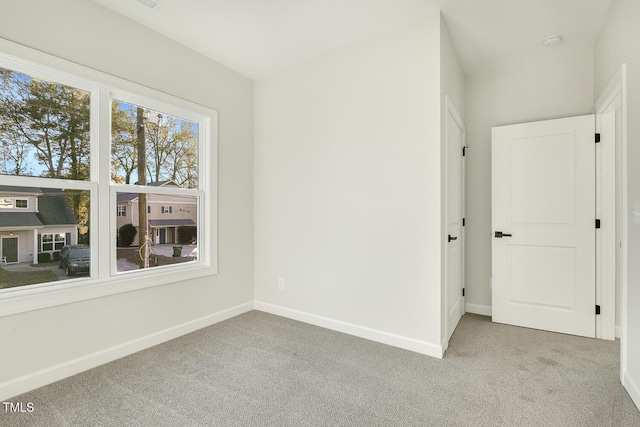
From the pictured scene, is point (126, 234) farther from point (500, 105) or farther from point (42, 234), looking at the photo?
point (500, 105)

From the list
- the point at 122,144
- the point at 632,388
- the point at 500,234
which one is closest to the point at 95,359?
the point at 122,144

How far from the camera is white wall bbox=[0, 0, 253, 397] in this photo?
1.98m

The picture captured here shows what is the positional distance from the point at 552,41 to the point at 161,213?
3.99m

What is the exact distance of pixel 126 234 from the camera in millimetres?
2584

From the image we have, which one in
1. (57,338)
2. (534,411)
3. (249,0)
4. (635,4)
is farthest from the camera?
(249,0)

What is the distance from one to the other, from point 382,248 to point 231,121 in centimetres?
215

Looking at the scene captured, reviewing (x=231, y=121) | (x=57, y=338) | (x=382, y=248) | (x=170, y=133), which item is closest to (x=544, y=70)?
(x=382, y=248)

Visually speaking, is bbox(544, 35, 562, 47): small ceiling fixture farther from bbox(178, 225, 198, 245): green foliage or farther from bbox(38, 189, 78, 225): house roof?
bbox(38, 189, 78, 225): house roof

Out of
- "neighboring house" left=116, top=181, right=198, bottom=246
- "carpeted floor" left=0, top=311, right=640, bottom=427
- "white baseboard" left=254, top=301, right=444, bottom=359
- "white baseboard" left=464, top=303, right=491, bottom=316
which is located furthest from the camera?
"white baseboard" left=464, top=303, right=491, bottom=316

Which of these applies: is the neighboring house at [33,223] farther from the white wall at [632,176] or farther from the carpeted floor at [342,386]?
the white wall at [632,176]

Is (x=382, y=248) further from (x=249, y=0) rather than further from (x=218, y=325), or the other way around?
(x=249, y=0)

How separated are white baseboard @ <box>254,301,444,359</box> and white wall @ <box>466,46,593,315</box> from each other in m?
1.35

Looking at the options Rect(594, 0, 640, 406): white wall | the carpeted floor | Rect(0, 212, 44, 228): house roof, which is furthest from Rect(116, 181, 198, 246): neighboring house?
Rect(594, 0, 640, 406): white wall

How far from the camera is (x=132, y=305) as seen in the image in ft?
8.27
